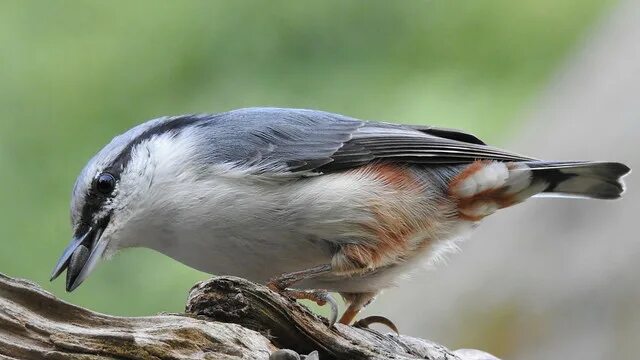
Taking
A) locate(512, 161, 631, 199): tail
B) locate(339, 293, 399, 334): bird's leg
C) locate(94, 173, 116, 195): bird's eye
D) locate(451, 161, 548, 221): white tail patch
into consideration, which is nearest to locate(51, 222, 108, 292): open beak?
locate(94, 173, 116, 195): bird's eye

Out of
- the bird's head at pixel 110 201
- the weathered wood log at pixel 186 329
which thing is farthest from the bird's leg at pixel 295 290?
the bird's head at pixel 110 201

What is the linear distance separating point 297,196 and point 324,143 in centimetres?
27

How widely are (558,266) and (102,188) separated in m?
2.11

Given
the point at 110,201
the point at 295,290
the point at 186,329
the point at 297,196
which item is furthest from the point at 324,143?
the point at 186,329

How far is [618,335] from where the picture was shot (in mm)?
3617

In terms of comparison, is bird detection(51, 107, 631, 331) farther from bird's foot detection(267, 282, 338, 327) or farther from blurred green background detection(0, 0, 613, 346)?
blurred green background detection(0, 0, 613, 346)

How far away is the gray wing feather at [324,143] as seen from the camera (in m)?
2.52

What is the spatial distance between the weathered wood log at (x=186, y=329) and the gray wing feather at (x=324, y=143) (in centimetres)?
52

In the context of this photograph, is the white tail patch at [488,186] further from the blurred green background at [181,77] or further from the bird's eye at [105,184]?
the bird's eye at [105,184]

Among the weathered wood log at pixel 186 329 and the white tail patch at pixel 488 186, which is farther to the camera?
the white tail patch at pixel 488 186

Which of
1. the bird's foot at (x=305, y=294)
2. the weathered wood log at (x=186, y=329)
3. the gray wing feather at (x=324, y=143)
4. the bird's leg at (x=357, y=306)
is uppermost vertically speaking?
the gray wing feather at (x=324, y=143)

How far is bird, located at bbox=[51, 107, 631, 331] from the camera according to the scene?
2.38 m

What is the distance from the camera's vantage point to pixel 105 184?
2.48 metres

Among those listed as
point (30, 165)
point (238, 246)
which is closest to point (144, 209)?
point (238, 246)
